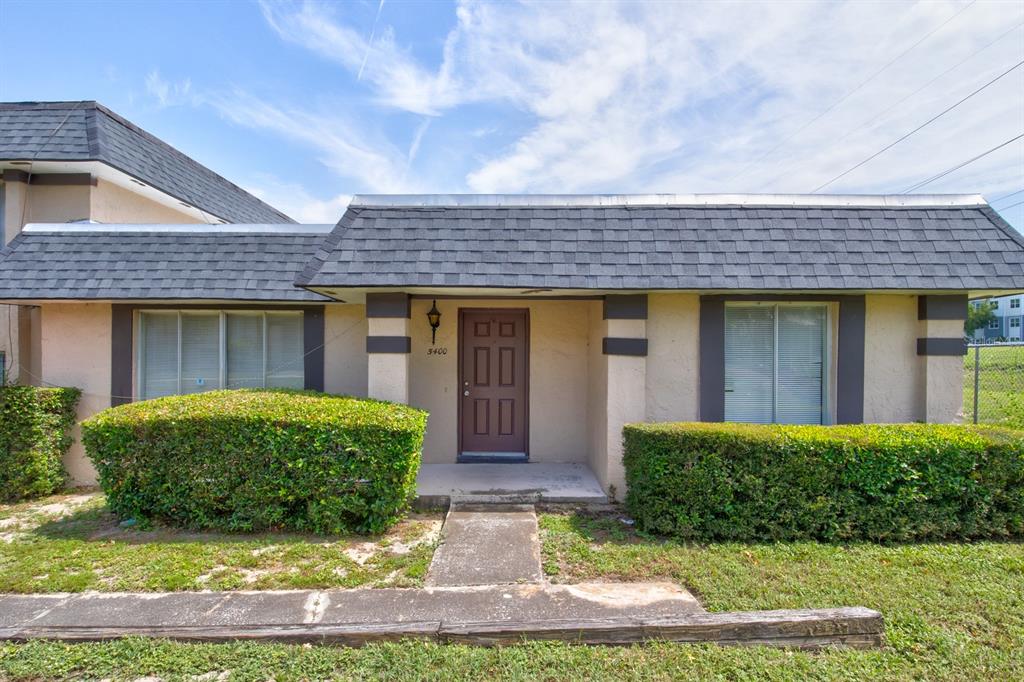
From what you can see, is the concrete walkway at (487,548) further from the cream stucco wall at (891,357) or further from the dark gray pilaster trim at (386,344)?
the cream stucco wall at (891,357)

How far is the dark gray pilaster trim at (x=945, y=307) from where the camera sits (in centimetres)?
565

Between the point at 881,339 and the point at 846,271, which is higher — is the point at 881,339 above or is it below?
below

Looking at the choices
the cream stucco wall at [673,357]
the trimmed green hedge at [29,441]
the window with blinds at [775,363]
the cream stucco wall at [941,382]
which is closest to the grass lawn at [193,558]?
the trimmed green hedge at [29,441]

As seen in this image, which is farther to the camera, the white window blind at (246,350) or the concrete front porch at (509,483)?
the white window blind at (246,350)

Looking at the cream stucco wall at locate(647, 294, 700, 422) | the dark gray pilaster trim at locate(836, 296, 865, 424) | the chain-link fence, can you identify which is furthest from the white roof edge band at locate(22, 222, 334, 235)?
the chain-link fence

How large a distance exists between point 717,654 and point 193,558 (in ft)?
14.8

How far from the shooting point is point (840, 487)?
4.64m

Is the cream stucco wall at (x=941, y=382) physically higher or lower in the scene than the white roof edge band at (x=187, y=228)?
lower

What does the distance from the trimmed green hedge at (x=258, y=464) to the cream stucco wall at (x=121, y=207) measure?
523 centimetres

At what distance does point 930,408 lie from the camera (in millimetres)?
5699

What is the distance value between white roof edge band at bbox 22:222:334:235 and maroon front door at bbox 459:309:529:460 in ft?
9.18

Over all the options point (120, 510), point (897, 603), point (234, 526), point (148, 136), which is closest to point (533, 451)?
point (234, 526)

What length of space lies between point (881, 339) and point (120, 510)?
910cm

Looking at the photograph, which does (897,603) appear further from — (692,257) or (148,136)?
(148,136)
